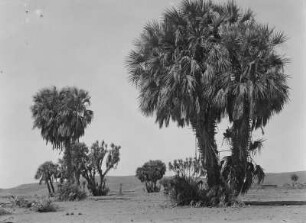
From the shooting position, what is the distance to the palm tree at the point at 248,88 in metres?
21.8

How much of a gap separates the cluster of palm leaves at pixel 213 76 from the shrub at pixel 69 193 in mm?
11573

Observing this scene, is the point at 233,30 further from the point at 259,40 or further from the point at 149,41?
the point at 149,41

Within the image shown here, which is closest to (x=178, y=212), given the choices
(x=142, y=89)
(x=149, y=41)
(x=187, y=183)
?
(x=187, y=183)

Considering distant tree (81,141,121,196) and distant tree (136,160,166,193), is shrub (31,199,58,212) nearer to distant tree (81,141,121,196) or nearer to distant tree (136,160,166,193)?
distant tree (81,141,121,196)

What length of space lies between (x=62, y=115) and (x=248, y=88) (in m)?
21.4

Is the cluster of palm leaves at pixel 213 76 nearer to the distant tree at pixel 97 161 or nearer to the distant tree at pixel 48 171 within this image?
the distant tree at pixel 97 161

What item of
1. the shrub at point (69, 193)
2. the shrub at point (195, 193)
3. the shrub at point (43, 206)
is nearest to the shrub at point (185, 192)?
the shrub at point (195, 193)

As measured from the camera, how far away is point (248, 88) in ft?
71.5

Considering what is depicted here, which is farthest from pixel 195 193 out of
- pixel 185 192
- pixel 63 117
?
pixel 63 117

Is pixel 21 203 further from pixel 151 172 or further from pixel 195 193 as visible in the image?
pixel 151 172

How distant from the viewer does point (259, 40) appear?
74.6 feet

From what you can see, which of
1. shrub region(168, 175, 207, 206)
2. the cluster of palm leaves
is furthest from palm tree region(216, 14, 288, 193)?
shrub region(168, 175, 207, 206)

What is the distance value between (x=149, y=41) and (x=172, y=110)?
3.43m

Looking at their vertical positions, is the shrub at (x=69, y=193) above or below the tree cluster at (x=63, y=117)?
below
